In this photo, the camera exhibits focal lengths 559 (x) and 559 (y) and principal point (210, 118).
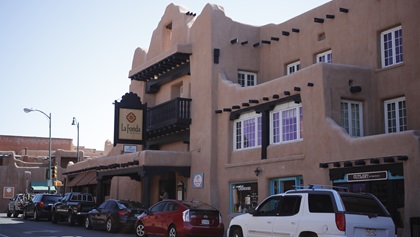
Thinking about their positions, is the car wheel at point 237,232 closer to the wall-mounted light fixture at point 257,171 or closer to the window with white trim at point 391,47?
the wall-mounted light fixture at point 257,171

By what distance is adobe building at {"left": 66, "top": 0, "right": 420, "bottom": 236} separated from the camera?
60.0 ft

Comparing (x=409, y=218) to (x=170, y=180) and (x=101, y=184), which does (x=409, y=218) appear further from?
(x=101, y=184)

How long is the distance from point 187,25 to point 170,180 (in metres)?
8.52

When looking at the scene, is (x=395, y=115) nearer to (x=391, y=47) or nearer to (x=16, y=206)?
(x=391, y=47)

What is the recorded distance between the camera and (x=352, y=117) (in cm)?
2070

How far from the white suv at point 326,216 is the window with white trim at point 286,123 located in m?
7.06

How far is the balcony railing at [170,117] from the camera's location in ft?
91.8

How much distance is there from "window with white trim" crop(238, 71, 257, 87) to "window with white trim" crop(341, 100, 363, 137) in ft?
24.3

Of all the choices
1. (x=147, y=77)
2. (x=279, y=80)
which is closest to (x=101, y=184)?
(x=147, y=77)

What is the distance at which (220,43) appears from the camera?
26.7 m

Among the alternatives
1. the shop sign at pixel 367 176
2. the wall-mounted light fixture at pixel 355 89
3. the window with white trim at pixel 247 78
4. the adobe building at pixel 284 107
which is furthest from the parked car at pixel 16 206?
the shop sign at pixel 367 176

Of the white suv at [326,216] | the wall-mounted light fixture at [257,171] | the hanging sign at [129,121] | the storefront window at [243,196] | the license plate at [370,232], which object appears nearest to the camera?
the white suv at [326,216]

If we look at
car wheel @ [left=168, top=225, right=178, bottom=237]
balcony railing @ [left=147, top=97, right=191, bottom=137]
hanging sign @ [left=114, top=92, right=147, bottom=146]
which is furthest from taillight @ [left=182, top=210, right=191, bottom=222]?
hanging sign @ [left=114, top=92, right=147, bottom=146]

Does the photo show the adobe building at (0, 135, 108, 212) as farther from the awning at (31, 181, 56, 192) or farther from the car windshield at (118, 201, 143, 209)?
the car windshield at (118, 201, 143, 209)
